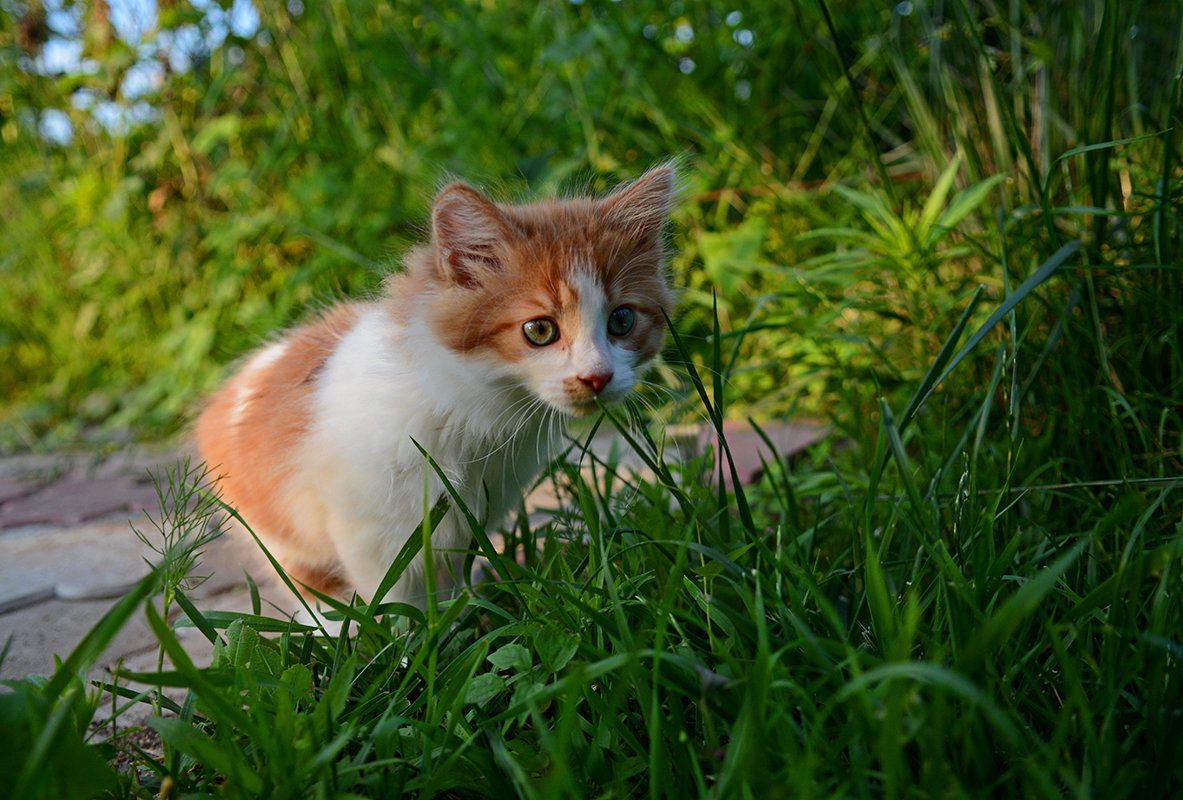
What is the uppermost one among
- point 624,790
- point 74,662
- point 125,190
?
point 125,190

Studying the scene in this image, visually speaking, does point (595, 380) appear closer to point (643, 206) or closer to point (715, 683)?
point (643, 206)

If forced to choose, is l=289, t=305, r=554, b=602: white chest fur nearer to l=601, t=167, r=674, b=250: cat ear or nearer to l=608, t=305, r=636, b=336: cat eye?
l=608, t=305, r=636, b=336: cat eye

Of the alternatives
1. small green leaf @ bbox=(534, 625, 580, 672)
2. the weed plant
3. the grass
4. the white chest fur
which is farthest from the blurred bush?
small green leaf @ bbox=(534, 625, 580, 672)

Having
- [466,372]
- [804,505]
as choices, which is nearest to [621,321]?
[466,372]

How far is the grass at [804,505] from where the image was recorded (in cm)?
83

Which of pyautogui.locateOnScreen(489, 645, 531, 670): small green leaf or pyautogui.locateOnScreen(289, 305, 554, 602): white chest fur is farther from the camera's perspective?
pyautogui.locateOnScreen(289, 305, 554, 602): white chest fur

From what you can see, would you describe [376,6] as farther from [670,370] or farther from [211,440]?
[670,370]

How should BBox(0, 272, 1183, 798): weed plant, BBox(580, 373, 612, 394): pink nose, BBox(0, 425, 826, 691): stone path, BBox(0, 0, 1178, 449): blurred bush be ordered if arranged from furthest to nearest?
BBox(0, 0, 1178, 449): blurred bush → BBox(0, 425, 826, 691): stone path → BBox(580, 373, 612, 394): pink nose → BBox(0, 272, 1183, 798): weed plant

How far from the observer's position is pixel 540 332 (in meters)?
1.48

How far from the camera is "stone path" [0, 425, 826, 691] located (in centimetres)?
149

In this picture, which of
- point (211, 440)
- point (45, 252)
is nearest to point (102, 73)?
point (45, 252)

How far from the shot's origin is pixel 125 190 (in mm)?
3857

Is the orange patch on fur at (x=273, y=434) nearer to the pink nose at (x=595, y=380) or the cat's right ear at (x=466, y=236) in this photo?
the cat's right ear at (x=466, y=236)

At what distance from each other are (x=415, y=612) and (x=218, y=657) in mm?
268
